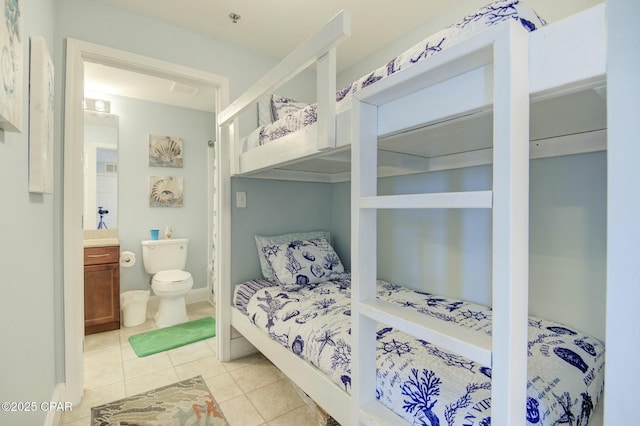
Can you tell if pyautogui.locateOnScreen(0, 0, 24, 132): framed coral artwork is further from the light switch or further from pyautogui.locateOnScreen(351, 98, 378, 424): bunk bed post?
the light switch

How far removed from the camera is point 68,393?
1.73 metres

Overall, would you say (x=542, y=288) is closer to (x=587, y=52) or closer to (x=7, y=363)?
(x=587, y=52)

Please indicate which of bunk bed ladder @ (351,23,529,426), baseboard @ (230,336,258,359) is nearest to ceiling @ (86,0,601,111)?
bunk bed ladder @ (351,23,529,426)

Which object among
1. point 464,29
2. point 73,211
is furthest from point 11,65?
point 464,29

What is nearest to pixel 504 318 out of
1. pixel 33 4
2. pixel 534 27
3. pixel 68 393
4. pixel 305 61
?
pixel 534 27

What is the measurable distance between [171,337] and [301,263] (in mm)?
1445

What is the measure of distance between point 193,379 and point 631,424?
2143 mm

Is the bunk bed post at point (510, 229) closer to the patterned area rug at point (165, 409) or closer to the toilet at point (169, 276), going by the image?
the patterned area rug at point (165, 409)

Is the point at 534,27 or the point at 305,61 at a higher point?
the point at 305,61

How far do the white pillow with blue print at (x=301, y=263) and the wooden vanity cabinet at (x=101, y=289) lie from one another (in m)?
1.63

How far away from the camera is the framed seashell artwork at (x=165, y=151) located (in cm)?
345

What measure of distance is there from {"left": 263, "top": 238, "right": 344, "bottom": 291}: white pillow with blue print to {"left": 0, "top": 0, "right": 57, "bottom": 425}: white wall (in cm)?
122

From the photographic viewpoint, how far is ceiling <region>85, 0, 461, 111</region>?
187 centimetres

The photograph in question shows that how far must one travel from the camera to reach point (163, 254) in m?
3.31
